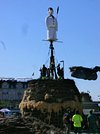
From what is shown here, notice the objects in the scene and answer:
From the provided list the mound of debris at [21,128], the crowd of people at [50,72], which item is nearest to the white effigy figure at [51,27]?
the crowd of people at [50,72]

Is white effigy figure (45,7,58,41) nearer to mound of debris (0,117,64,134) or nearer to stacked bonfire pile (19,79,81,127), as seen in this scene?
stacked bonfire pile (19,79,81,127)

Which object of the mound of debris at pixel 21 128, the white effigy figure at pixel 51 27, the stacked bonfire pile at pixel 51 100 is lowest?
the mound of debris at pixel 21 128

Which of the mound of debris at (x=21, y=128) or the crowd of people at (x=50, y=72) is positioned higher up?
the crowd of people at (x=50, y=72)

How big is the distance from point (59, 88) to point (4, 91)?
47.3 meters

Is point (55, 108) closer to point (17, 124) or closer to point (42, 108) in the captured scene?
point (42, 108)

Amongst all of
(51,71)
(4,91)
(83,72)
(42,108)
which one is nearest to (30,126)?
(83,72)

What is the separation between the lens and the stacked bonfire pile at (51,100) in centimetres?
2995

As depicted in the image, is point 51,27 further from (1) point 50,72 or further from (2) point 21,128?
(2) point 21,128

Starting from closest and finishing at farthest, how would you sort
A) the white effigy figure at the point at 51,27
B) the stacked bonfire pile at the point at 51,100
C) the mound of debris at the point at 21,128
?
the mound of debris at the point at 21,128 → the stacked bonfire pile at the point at 51,100 → the white effigy figure at the point at 51,27

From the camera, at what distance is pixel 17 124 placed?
22.3m

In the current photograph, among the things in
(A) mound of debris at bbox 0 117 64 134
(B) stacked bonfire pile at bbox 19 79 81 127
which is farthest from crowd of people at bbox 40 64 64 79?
(A) mound of debris at bbox 0 117 64 134

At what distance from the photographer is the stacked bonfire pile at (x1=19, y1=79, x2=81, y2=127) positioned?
30.0 meters

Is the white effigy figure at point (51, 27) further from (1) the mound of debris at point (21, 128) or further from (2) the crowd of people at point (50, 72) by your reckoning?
(1) the mound of debris at point (21, 128)

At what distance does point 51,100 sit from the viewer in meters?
30.0
